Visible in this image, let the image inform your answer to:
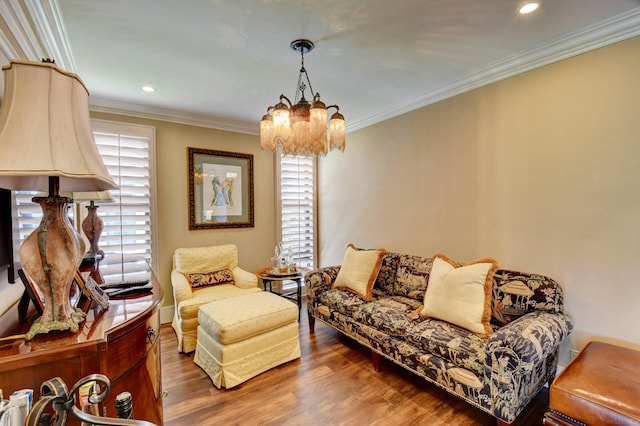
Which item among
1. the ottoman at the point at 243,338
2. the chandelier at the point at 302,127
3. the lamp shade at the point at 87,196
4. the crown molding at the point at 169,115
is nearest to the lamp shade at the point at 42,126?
the chandelier at the point at 302,127

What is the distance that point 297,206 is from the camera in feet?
15.2

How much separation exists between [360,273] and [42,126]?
2.70 metres

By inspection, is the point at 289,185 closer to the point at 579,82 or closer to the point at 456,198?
the point at 456,198

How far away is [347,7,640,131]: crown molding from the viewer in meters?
1.92

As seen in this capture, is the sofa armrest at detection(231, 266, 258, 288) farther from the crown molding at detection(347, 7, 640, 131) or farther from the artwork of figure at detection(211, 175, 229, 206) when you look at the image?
the crown molding at detection(347, 7, 640, 131)

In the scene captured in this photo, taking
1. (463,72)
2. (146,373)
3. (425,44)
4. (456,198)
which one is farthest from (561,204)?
(146,373)

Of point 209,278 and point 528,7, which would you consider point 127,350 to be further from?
point 528,7

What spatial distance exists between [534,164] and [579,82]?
647mm

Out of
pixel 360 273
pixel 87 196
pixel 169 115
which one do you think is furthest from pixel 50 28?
pixel 360 273

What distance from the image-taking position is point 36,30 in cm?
166

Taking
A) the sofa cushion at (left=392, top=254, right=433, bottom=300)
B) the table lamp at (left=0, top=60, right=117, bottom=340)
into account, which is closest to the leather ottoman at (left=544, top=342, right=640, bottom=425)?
the sofa cushion at (left=392, top=254, right=433, bottom=300)

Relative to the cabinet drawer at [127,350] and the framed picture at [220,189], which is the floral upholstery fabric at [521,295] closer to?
the cabinet drawer at [127,350]

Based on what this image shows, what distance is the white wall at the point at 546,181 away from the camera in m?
1.98

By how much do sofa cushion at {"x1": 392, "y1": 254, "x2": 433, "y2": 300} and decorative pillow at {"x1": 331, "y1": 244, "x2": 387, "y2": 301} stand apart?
0.25m
